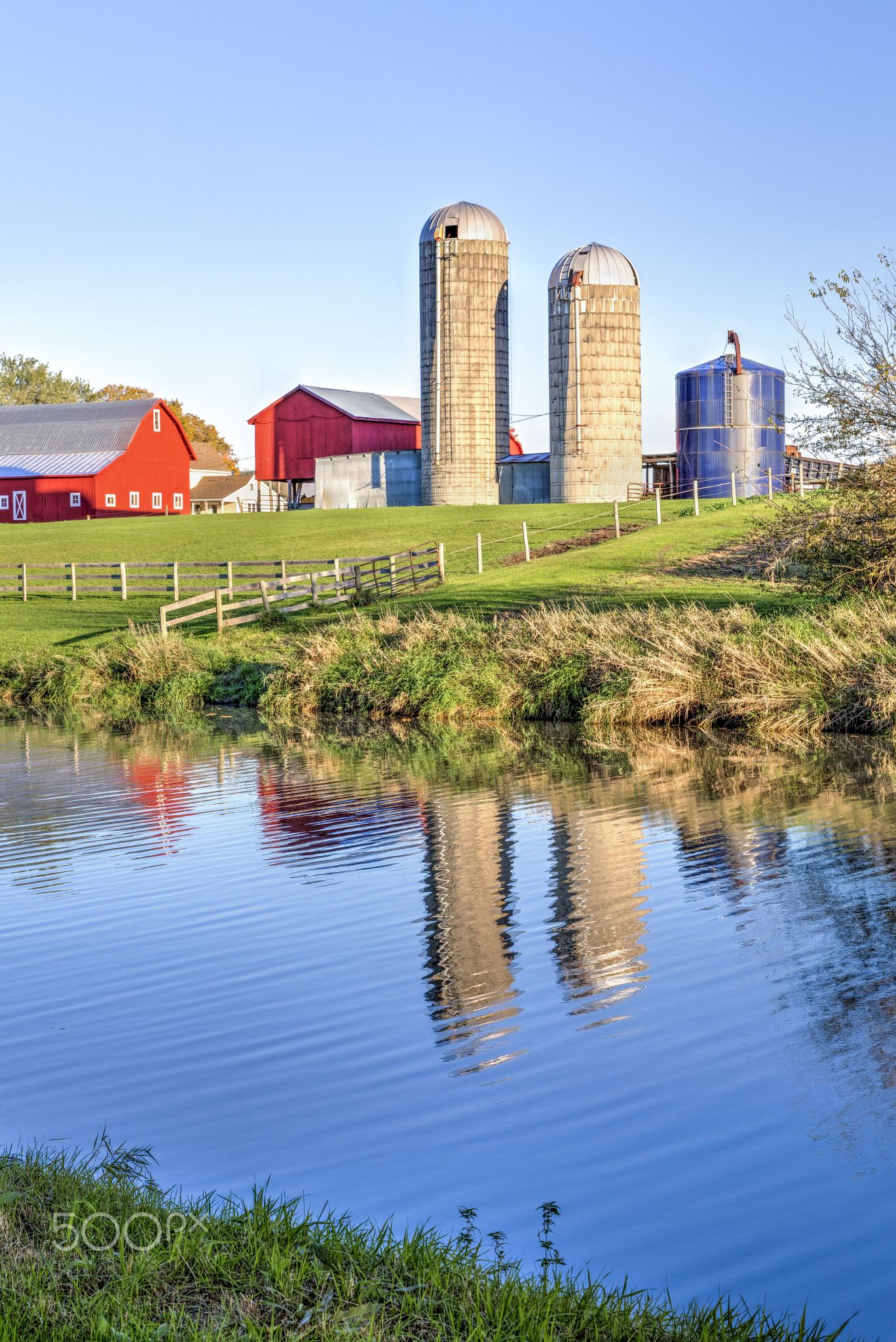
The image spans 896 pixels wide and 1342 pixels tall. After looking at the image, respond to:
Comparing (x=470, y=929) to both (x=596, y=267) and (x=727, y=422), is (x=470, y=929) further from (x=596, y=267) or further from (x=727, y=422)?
(x=596, y=267)

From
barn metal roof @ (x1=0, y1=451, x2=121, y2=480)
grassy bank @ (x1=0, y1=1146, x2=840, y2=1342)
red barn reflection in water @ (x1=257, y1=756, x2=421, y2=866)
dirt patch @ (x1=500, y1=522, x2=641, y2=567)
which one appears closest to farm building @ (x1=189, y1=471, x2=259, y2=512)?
barn metal roof @ (x1=0, y1=451, x2=121, y2=480)

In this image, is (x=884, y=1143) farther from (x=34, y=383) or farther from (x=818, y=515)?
(x=34, y=383)

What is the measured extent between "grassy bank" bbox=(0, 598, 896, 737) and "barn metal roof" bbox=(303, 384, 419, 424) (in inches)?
1563

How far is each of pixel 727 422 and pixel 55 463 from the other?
39.5 meters

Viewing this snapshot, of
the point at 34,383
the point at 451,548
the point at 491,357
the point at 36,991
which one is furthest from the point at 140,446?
the point at 36,991

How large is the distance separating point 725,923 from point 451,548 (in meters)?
34.7

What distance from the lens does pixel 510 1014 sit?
8.02m

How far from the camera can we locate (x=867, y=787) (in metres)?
16.2

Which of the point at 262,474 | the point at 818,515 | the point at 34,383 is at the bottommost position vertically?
the point at 818,515

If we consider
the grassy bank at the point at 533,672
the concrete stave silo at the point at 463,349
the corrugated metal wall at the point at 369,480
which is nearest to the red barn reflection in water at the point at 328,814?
the grassy bank at the point at 533,672

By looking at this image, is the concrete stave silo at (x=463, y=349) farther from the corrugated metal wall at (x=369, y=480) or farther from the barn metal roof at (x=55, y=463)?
the barn metal roof at (x=55, y=463)

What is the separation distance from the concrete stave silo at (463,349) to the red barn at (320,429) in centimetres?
1010

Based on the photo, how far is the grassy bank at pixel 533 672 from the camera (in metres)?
20.6

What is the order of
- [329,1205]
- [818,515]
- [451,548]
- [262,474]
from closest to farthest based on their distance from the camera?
[329,1205]
[818,515]
[451,548]
[262,474]
